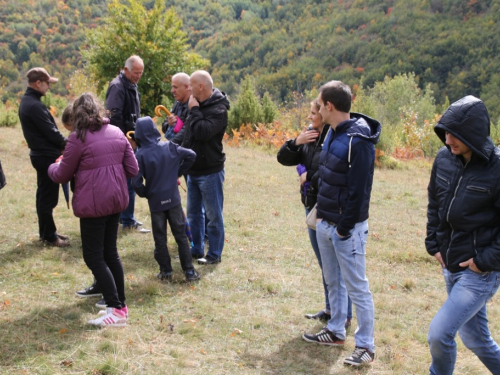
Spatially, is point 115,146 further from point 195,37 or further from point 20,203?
point 195,37

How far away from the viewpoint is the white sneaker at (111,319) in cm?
415

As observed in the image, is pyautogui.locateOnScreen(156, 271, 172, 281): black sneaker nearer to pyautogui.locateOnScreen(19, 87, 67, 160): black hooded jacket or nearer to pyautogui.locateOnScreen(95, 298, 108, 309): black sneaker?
pyautogui.locateOnScreen(95, 298, 108, 309): black sneaker

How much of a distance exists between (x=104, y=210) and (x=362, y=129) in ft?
6.81

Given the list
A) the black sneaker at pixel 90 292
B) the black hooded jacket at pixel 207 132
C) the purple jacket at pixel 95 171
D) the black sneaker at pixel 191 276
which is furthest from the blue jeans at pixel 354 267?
the black sneaker at pixel 90 292

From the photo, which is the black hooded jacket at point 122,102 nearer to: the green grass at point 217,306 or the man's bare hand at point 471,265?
the green grass at point 217,306

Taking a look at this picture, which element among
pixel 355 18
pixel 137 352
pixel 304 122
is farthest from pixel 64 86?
pixel 137 352

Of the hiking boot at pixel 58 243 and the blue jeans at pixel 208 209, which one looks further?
the hiking boot at pixel 58 243

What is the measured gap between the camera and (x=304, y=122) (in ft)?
94.8

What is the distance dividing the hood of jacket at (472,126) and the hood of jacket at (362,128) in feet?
2.22

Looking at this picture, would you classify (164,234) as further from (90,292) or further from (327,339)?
(327,339)

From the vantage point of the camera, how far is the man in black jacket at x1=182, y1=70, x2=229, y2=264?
5523 mm

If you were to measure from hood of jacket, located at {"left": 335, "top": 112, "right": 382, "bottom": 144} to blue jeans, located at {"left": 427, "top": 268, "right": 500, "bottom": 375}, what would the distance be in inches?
41.6

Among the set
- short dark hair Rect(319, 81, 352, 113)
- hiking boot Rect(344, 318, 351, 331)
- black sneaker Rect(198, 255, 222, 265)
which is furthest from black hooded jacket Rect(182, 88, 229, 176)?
hiking boot Rect(344, 318, 351, 331)

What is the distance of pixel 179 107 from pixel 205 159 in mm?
956
